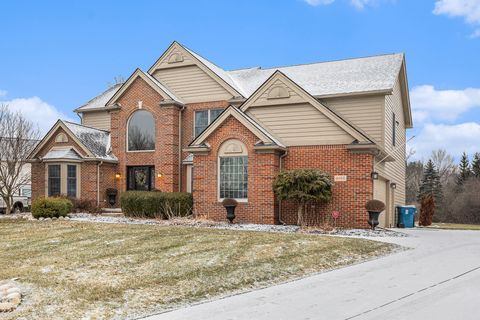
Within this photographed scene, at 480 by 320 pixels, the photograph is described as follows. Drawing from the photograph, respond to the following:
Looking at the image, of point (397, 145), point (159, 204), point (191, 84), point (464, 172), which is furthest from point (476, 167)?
point (159, 204)

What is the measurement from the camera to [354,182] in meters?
17.2

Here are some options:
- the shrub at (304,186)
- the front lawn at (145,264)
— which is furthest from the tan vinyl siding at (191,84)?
the front lawn at (145,264)

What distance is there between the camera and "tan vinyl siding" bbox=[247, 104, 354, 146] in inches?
701

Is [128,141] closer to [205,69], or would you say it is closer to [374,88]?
[205,69]

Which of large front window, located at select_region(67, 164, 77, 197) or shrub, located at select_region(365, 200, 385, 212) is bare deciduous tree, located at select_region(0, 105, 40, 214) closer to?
large front window, located at select_region(67, 164, 77, 197)

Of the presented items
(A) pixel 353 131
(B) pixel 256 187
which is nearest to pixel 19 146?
(B) pixel 256 187

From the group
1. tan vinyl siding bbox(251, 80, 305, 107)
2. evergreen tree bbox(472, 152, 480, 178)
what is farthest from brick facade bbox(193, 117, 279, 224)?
evergreen tree bbox(472, 152, 480, 178)

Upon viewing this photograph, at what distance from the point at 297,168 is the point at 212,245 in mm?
7524

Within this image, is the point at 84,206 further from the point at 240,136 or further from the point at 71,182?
the point at 240,136

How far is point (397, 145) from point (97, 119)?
1657cm

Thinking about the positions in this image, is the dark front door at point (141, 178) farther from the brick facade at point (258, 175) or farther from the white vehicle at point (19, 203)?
the white vehicle at point (19, 203)

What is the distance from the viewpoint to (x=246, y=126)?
727 inches

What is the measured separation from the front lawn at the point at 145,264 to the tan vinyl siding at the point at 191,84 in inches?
418

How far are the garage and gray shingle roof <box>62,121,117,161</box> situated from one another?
1376 centimetres
